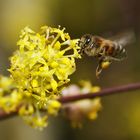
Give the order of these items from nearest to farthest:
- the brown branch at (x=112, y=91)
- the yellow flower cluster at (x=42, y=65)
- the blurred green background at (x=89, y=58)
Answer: the yellow flower cluster at (x=42, y=65) → the brown branch at (x=112, y=91) → the blurred green background at (x=89, y=58)

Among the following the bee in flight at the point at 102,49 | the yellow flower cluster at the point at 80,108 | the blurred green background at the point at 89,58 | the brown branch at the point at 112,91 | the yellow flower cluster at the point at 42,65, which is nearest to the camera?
the yellow flower cluster at the point at 42,65

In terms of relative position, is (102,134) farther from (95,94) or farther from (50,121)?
(95,94)

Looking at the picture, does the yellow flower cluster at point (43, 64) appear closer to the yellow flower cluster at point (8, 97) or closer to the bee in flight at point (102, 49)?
the bee in flight at point (102, 49)

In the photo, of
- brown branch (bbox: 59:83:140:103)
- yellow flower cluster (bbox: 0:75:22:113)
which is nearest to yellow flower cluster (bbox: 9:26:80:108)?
brown branch (bbox: 59:83:140:103)

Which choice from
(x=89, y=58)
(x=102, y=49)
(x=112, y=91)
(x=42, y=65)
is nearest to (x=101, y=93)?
Result: (x=112, y=91)

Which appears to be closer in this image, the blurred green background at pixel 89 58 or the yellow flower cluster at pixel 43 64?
the yellow flower cluster at pixel 43 64

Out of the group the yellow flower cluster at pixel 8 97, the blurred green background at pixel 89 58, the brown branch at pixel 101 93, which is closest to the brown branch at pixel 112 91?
the brown branch at pixel 101 93

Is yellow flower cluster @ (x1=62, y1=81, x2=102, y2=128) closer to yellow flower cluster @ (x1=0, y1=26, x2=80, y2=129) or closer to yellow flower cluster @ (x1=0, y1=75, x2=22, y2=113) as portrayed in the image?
yellow flower cluster @ (x1=0, y1=75, x2=22, y2=113)

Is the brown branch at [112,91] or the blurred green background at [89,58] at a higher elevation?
the blurred green background at [89,58]
